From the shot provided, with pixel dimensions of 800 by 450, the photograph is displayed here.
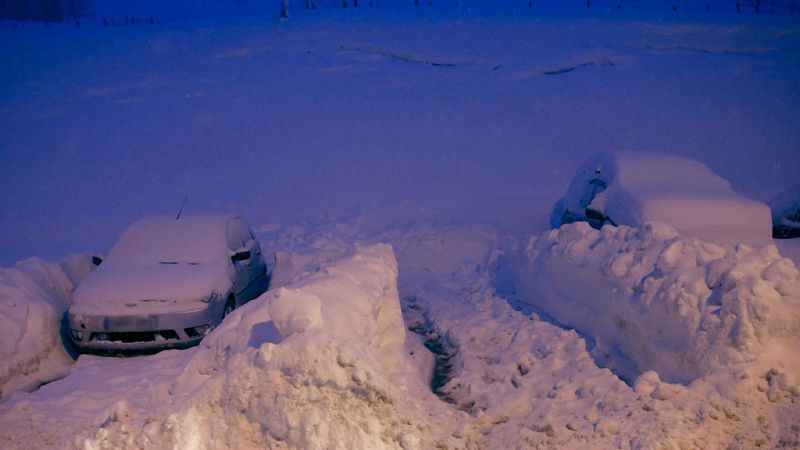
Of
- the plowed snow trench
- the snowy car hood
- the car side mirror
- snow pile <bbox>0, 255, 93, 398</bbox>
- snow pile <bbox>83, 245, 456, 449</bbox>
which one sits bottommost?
the plowed snow trench

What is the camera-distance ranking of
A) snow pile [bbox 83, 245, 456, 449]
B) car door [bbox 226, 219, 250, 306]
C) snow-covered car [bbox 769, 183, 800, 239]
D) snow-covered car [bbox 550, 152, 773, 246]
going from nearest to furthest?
1. snow pile [bbox 83, 245, 456, 449]
2. snow-covered car [bbox 550, 152, 773, 246]
3. car door [bbox 226, 219, 250, 306]
4. snow-covered car [bbox 769, 183, 800, 239]

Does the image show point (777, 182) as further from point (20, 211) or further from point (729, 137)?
point (20, 211)

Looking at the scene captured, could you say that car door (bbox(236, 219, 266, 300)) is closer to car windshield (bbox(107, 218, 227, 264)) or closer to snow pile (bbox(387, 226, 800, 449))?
car windshield (bbox(107, 218, 227, 264))

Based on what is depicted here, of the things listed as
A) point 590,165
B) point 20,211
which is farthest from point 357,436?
point 20,211

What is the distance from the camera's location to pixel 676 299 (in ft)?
19.2

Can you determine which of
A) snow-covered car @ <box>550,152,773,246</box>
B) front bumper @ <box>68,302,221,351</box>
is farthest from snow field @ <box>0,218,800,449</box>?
snow-covered car @ <box>550,152,773,246</box>

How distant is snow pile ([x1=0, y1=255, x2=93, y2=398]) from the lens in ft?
21.8

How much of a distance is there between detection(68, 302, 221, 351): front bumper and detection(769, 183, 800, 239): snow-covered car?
7.89m

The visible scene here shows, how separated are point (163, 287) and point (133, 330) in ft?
1.81

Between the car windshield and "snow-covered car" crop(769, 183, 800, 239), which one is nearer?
the car windshield

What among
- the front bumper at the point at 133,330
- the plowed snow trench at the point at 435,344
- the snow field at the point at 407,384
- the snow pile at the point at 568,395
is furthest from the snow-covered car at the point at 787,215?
the front bumper at the point at 133,330

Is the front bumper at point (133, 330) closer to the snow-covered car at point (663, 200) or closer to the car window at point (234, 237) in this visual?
the car window at point (234, 237)

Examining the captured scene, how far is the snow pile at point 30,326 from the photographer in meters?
6.66

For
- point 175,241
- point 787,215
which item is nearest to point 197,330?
point 175,241
